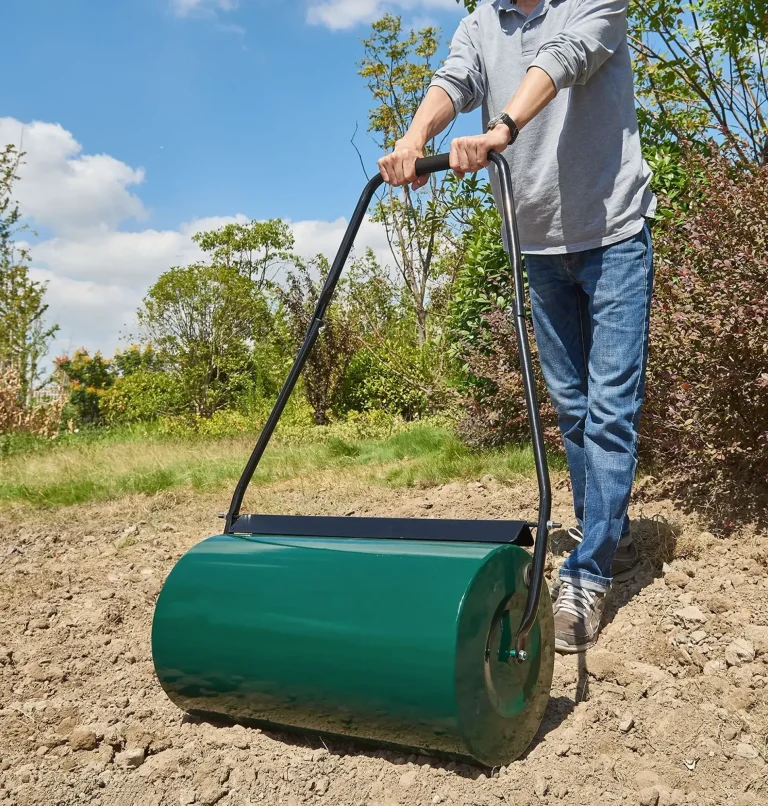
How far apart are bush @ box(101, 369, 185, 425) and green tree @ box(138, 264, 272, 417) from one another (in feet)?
0.53

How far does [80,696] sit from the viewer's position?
2426 millimetres

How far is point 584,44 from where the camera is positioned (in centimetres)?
229

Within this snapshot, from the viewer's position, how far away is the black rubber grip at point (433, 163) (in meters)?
2.12

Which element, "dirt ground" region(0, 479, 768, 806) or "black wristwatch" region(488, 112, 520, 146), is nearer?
"dirt ground" region(0, 479, 768, 806)

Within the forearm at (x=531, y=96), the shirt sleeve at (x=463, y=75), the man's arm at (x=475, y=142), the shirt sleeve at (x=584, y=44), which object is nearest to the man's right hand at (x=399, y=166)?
the man's arm at (x=475, y=142)

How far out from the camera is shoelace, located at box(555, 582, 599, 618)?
97.5 inches

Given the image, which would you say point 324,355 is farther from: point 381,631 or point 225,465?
point 381,631

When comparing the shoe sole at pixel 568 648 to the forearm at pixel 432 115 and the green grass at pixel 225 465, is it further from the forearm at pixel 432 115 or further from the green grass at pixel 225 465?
the green grass at pixel 225 465

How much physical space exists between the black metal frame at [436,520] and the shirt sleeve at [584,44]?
1.22 ft

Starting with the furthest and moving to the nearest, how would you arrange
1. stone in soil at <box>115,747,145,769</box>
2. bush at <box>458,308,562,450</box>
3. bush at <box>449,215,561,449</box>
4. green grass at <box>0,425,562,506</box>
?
1. bush at <box>449,215,561,449</box>
2. green grass at <box>0,425,562,506</box>
3. bush at <box>458,308,562,450</box>
4. stone in soil at <box>115,747,145,769</box>

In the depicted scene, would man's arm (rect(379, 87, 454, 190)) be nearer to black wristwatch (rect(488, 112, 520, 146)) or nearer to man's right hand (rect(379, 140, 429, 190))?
man's right hand (rect(379, 140, 429, 190))

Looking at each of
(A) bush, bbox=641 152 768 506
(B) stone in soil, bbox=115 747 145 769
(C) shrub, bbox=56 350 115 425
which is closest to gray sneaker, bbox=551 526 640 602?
(A) bush, bbox=641 152 768 506

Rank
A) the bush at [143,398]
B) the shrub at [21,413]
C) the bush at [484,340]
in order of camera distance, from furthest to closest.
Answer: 1. the bush at [143,398]
2. the shrub at [21,413]
3. the bush at [484,340]

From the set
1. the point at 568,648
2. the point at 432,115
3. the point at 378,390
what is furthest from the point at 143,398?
the point at 568,648
